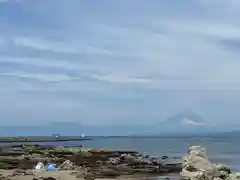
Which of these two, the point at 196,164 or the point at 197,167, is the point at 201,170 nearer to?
the point at 197,167

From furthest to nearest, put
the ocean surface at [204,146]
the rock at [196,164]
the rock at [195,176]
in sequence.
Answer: the ocean surface at [204,146] < the rock at [196,164] < the rock at [195,176]

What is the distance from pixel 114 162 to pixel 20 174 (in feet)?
57.7

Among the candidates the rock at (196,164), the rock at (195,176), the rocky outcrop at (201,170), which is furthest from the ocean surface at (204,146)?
the rock at (195,176)

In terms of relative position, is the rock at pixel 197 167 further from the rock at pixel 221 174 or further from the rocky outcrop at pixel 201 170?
the rock at pixel 221 174

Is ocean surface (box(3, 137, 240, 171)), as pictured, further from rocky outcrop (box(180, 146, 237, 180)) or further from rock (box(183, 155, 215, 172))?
rock (box(183, 155, 215, 172))

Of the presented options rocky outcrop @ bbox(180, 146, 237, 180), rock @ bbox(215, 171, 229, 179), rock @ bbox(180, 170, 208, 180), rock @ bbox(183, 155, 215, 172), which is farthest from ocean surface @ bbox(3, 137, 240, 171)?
rock @ bbox(215, 171, 229, 179)

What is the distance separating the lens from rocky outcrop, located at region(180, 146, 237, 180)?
36938 millimetres

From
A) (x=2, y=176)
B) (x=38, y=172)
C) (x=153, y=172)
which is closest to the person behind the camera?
(x=2, y=176)

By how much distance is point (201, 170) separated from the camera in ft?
128

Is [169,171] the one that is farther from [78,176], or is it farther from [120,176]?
[78,176]

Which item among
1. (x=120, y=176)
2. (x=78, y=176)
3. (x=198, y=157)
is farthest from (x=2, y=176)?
(x=198, y=157)

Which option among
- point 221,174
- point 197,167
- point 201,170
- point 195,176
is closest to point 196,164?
point 197,167

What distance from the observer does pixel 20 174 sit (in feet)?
129

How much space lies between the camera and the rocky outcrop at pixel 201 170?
36938 mm
